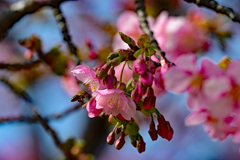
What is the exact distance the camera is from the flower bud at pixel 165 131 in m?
0.64

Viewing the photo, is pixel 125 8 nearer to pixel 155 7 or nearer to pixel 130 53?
pixel 155 7

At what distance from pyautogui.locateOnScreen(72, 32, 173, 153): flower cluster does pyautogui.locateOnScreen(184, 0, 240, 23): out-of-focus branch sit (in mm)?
269

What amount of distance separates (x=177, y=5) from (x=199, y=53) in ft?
3.80

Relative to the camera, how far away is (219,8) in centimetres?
78

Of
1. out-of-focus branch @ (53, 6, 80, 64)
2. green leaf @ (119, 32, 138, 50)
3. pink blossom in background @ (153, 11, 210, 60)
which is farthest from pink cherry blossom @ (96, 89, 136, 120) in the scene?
pink blossom in background @ (153, 11, 210, 60)

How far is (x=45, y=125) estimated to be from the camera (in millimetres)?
1196

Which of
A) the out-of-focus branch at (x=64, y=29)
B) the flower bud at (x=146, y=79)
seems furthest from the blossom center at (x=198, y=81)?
the out-of-focus branch at (x=64, y=29)

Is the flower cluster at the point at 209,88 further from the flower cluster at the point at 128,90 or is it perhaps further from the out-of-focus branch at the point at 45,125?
the out-of-focus branch at the point at 45,125

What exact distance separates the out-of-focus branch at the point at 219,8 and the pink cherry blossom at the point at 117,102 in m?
0.39

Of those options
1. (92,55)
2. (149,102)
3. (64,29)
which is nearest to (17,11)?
(64,29)

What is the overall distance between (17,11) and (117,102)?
2.20 feet

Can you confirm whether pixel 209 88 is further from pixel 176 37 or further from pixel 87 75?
pixel 176 37

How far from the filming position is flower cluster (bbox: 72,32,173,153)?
1.92 ft

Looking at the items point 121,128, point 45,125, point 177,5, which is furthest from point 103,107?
point 177,5
